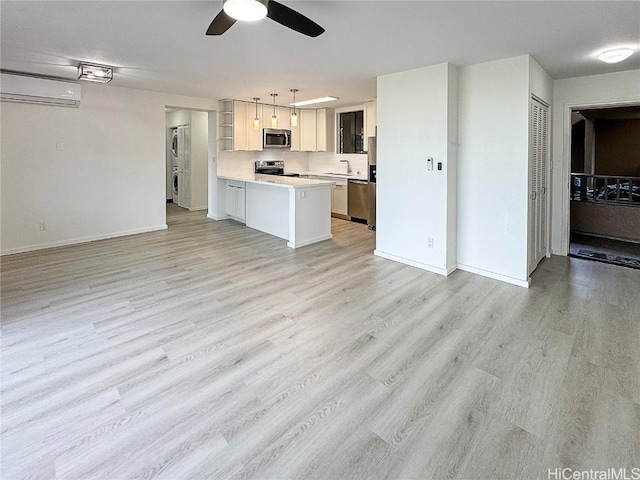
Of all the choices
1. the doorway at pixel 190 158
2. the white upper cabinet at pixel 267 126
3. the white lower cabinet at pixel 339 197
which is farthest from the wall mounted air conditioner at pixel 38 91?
the white lower cabinet at pixel 339 197

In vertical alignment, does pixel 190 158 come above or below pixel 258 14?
above

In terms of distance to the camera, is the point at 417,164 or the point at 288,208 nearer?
the point at 417,164

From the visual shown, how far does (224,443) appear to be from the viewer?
1.80 meters

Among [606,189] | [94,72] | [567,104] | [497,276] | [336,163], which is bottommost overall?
[497,276]

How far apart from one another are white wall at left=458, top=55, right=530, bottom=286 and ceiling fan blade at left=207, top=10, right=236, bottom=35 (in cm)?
284

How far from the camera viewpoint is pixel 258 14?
2254 millimetres

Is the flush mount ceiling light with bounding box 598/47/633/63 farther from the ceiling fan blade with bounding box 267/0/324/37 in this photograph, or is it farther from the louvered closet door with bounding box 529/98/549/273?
the ceiling fan blade with bounding box 267/0/324/37

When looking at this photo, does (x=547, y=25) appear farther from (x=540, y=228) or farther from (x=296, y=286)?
(x=296, y=286)

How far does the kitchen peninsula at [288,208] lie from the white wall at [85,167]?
153 centimetres

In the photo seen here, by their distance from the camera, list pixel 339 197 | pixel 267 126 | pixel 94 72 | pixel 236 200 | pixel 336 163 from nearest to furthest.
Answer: pixel 94 72
pixel 236 200
pixel 267 126
pixel 339 197
pixel 336 163

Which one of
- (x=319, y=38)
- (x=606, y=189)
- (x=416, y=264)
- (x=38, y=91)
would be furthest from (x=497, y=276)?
(x=38, y=91)

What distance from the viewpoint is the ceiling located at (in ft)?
8.77

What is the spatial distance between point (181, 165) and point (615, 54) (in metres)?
8.78

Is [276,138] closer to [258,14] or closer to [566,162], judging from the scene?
[566,162]
